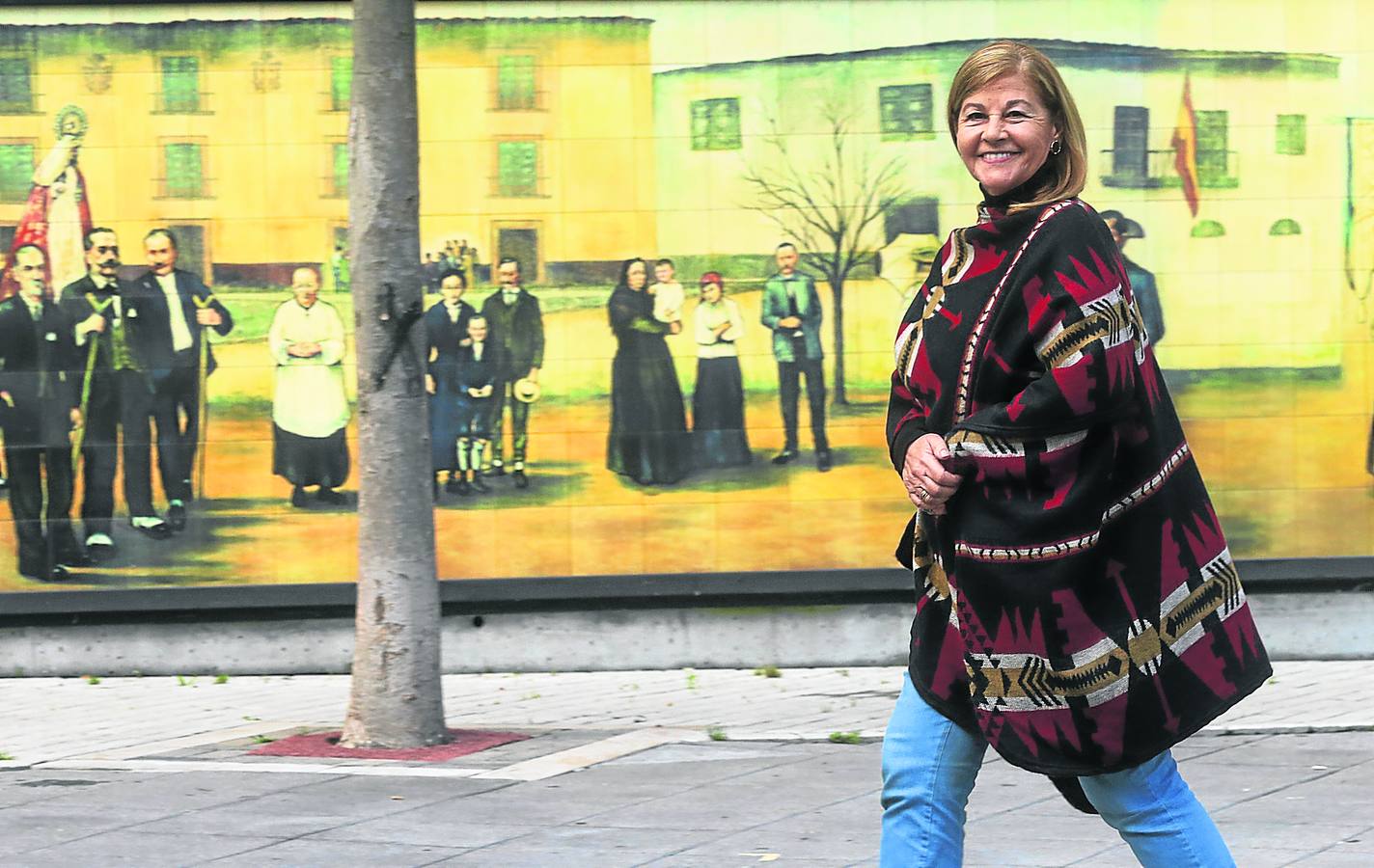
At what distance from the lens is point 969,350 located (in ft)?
10.8

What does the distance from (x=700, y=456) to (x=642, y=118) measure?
1995 mm

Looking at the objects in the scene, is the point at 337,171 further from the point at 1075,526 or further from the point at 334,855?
the point at 1075,526

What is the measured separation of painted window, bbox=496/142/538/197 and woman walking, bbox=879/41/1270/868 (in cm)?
736

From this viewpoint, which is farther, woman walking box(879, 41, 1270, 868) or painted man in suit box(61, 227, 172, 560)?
painted man in suit box(61, 227, 172, 560)

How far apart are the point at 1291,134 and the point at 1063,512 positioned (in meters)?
8.18

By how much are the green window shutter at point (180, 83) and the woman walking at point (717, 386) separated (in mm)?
3165

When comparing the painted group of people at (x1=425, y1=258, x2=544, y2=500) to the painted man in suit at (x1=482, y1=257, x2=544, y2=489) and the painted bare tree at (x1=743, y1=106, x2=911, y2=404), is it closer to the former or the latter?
the painted man in suit at (x1=482, y1=257, x2=544, y2=489)

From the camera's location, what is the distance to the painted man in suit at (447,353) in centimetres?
1052

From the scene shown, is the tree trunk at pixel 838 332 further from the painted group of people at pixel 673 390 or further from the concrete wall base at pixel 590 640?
the concrete wall base at pixel 590 640

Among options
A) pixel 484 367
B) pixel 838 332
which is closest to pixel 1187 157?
pixel 838 332

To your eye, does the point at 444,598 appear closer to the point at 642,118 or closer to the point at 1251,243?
the point at 642,118

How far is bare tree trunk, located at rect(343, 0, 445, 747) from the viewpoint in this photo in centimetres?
760

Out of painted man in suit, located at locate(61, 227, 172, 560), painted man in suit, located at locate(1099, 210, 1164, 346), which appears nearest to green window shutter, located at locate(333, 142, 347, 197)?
painted man in suit, located at locate(61, 227, 172, 560)

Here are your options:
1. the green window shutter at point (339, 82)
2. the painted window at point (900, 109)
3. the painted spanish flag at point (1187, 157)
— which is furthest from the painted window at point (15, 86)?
the painted spanish flag at point (1187, 157)
